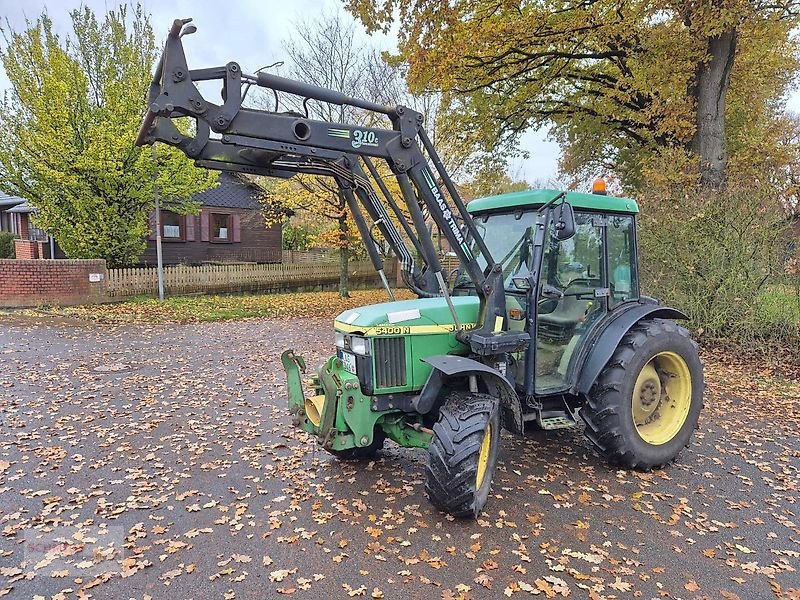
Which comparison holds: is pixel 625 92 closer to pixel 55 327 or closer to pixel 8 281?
pixel 55 327

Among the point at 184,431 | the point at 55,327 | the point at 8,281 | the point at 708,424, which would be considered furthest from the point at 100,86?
the point at 708,424

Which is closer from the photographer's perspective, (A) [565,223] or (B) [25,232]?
(A) [565,223]

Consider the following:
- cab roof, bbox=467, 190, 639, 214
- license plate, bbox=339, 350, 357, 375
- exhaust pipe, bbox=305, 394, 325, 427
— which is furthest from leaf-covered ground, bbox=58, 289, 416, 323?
cab roof, bbox=467, 190, 639, 214

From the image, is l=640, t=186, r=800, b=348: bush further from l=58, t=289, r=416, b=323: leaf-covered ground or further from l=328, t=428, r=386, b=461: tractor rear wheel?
l=58, t=289, r=416, b=323: leaf-covered ground

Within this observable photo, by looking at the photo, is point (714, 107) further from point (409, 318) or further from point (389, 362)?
point (389, 362)

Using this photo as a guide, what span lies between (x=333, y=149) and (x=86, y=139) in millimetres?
13114

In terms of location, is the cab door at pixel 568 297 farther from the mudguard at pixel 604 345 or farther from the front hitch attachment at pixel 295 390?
the front hitch attachment at pixel 295 390

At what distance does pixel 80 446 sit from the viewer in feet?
16.6

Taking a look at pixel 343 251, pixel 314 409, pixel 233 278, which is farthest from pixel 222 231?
pixel 314 409

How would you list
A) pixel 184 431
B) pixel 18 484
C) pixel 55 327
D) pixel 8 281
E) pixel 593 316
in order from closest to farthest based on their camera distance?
pixel 18 484
pixel 593 316
pixel 184 431
pixel 55 327
pixel 8 281

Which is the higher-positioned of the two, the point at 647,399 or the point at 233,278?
the point at 233,278

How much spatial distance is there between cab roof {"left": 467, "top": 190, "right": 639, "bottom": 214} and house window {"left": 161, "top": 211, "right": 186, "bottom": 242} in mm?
17119

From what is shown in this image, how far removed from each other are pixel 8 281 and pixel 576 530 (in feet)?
46.4

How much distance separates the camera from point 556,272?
434cm
